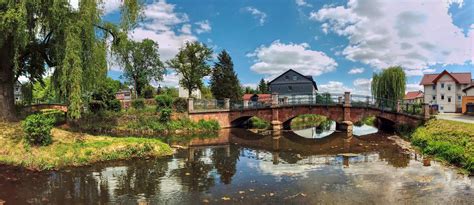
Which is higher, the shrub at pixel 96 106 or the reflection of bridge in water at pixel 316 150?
the shrub at pixel 96 106

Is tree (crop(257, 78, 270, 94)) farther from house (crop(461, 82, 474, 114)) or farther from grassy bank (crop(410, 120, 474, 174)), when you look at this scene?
grassy bank (crop(410, 120, 474, 174))

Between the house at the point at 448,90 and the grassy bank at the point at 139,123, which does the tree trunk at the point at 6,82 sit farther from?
the house at the point at 448,90

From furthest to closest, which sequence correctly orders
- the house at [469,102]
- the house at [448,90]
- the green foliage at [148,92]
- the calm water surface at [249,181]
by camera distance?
the house at [448,90], the green foliage at [148,92], the house at [469,102], the calm water surface at [249,181]

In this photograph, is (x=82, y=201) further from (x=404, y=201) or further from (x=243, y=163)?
(x=404, y=201)

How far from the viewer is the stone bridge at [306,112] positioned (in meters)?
26.4

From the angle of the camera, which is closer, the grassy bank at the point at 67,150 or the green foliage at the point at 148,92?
the grassy bank at the point at 67,150

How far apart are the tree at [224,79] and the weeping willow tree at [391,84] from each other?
71.6ft

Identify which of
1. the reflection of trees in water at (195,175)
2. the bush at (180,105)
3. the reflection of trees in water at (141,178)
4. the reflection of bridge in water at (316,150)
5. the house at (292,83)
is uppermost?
the house at (292,83)

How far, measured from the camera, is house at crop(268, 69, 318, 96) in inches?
2242

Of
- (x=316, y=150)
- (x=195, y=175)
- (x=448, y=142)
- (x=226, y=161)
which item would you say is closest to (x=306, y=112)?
(x=316, y=150)

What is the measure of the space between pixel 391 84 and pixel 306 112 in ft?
78.4

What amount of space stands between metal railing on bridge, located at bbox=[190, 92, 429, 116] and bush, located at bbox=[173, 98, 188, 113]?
1.22 m

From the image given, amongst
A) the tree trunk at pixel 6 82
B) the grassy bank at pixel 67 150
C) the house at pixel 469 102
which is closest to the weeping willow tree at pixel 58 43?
the tree trunk at pixel 6 82

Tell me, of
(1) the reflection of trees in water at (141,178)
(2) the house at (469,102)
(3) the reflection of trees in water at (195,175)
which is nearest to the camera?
(1) the reflection of trees in water at (141,178)
